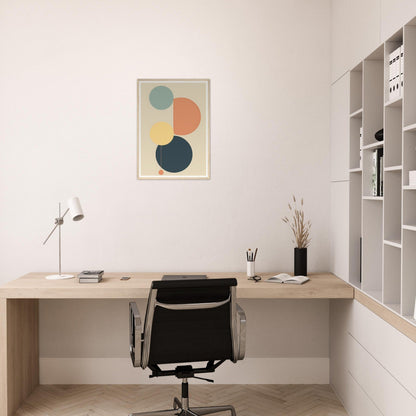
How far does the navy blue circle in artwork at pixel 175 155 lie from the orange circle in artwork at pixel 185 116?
0.08 meters

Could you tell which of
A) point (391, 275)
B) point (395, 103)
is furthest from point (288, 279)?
point (395, 103)

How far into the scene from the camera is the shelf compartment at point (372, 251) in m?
3.03

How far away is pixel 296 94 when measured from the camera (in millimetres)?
3791

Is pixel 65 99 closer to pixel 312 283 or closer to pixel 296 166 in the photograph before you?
pixel 296 166

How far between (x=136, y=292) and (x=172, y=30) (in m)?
1.93

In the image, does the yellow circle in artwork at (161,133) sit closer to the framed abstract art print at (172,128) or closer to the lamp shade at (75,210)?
the framed abstract art print at (172,128)

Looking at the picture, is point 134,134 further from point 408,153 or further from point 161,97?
point 408,153

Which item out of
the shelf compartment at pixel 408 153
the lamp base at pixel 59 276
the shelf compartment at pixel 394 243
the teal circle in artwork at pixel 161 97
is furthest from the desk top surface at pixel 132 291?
the teal circle in artwork at pixel 161 97

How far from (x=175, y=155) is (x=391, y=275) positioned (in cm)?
181

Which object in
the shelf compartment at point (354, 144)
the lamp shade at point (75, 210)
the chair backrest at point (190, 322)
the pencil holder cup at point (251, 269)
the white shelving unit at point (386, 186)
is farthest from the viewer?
the pencil holder cup at point (251, 269)

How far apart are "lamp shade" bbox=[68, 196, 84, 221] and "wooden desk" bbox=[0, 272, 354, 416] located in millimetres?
428

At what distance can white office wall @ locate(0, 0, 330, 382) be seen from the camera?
377 cm

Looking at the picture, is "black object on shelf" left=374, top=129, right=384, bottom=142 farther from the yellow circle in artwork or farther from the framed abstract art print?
the yellow circle in artwork

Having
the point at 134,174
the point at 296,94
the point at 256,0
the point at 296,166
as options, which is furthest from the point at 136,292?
the point at 256,0
